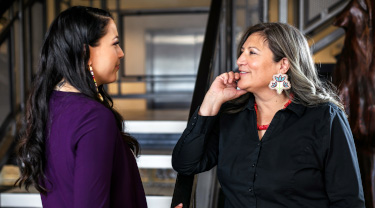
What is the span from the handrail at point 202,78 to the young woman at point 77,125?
0.25 m

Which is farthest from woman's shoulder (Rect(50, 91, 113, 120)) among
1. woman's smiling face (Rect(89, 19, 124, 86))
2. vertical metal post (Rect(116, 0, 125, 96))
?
vertical metal post (Rect(116, 0, 125, 96))

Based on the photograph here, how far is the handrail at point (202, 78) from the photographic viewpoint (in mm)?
1490

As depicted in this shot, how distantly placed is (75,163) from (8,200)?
5.97 feet

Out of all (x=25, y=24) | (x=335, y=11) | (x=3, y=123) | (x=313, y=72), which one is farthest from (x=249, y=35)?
(x=25, y=24)

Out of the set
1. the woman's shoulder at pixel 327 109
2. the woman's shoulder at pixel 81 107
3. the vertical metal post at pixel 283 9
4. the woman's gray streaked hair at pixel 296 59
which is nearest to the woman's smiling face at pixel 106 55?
the woman's shoulder at pixel 81 107

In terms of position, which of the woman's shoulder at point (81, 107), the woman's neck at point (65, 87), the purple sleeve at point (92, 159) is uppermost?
the woman's neck at point (65, 87)

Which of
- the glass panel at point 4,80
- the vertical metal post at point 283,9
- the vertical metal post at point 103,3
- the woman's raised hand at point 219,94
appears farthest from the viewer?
the vertical metal post at point 103,3

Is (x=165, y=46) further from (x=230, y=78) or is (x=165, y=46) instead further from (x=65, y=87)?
(x=65, y=87)

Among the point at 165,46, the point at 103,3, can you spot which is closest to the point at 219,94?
the point at 103,3

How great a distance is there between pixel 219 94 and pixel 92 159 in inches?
28.3

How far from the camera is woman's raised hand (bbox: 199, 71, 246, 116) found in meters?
1.64

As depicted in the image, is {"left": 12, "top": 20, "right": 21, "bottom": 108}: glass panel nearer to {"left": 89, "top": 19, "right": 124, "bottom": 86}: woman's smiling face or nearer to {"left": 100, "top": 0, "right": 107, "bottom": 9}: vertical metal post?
{"left": 89, "top": 19, "right": 124, "bottom": 86}: woman's smiling face

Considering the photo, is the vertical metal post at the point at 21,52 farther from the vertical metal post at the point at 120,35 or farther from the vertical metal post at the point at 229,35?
the vertical metal post at the point at 120,35

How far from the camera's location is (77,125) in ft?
3.55
